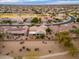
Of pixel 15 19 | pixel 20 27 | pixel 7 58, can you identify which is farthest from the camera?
pixel 15 19

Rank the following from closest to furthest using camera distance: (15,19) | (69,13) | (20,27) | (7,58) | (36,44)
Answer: (7,58), (36,44), (20,27), (15,19), (69,13)

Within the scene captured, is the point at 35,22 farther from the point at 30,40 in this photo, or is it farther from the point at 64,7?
the point at 64,7

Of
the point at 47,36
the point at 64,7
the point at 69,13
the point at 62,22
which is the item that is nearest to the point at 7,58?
the point at 47,36

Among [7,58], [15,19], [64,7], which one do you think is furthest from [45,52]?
[64,7]

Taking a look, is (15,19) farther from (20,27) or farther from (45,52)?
(45,52)

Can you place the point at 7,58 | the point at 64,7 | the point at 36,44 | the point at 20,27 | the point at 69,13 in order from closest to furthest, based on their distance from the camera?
the point at 7,58
the point at 36,44
the point at 20,27
the point at 69,13
the point at 64,7

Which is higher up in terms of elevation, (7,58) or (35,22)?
(35,22)

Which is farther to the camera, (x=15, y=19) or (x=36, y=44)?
(x=15, y=19)

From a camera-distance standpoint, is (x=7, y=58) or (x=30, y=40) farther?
(x=30, y=40)

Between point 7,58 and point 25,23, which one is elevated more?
point 25,23
